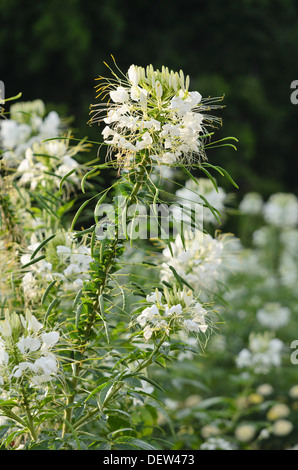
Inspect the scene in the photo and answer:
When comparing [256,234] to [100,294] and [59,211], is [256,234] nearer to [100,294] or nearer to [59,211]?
[59,211]

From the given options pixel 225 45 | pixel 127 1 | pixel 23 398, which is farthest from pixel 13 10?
pixel 23 398

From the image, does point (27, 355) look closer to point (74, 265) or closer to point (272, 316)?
point (74, 265)

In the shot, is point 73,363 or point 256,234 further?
point 256,234

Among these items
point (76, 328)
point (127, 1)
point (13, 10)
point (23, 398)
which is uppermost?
point (127, 1)

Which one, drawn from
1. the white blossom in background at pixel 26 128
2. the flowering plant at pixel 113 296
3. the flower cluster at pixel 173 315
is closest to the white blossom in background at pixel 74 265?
the flowering plant at pixel 113 296

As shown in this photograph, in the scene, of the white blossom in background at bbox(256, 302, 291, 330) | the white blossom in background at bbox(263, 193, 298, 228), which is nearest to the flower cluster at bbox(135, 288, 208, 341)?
the white blossom in background at bbox(256, 302, 291, 330)

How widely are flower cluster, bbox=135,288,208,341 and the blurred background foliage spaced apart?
788 centimetres

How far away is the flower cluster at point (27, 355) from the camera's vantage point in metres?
1.19

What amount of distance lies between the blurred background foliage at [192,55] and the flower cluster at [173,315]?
7.88 metres

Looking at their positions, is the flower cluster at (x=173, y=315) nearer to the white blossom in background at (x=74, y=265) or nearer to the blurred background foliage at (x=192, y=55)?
the white blossom in background at (x=74, y=265)

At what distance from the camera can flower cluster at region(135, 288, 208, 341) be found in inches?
50.7

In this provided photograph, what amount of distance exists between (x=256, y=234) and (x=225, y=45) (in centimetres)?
848

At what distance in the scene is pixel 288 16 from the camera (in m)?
13.9

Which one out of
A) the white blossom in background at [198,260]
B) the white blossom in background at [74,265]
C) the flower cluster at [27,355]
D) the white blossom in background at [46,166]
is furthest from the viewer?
Result: the white blossom in background at [46,166]
